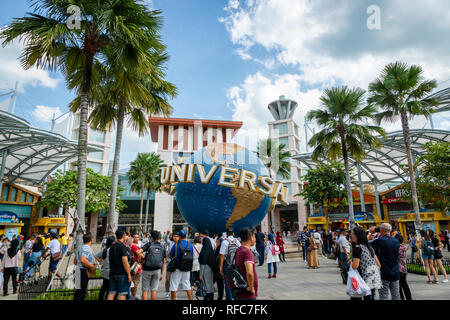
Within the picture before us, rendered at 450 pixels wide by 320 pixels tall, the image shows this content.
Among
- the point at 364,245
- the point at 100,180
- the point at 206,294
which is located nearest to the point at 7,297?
the point at 206,294

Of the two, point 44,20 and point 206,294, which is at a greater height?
point 44,20

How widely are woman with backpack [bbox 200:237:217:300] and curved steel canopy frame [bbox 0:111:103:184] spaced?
63.2 ft

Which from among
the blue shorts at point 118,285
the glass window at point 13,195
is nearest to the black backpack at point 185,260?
the blue shorts at point 118,285

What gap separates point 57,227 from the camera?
33562 mm

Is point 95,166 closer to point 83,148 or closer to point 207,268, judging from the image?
point 83,148

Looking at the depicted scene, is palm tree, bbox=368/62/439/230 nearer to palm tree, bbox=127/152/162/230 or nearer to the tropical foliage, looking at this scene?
the tropical foliage

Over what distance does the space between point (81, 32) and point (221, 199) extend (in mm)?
7746

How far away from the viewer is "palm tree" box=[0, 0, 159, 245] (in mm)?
7789

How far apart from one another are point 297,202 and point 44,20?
41239mm

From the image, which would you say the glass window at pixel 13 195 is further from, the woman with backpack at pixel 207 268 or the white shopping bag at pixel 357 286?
the white shopping bag at pixel 357 286

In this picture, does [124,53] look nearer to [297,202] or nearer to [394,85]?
[394,85]

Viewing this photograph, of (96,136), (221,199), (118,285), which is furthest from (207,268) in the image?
(96,136)

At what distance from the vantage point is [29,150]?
3209 cm

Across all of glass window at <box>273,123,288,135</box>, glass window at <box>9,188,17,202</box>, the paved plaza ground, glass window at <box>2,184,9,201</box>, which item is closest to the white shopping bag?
the paved plaza ground
